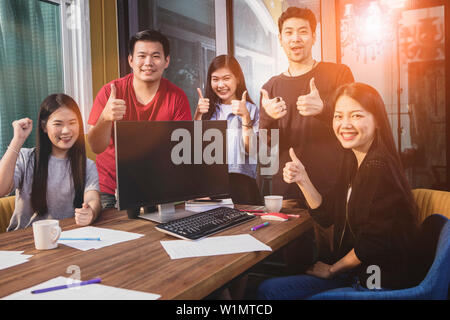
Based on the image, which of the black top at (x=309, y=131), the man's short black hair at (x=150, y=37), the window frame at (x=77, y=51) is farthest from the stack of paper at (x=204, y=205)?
the window frame at (x=77, y=51)

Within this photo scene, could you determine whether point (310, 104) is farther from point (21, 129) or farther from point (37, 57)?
point (37, 57)

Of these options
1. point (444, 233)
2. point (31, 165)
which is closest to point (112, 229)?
point (31, 165)

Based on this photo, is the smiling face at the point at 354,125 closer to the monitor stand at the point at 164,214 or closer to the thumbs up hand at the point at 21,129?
the monitor stand at the point at 164,214

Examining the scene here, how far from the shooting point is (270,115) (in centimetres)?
221

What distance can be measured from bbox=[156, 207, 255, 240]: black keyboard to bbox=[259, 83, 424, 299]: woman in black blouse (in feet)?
0.87

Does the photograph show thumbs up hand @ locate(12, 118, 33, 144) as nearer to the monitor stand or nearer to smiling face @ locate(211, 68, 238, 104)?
the monitor stand

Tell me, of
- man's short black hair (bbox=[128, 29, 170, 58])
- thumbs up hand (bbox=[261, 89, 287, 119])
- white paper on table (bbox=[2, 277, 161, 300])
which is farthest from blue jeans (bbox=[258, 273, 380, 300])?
man's short black hair (bbox=[128, 29, 170, 58])

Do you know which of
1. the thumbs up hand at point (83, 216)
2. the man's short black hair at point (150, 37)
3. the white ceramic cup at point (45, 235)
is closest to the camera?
the white ceramic cup at point (45, 235)

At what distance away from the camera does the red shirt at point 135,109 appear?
2480 millimetres

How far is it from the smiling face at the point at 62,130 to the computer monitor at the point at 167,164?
1.72 feet

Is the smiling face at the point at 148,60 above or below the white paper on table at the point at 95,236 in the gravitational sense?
above

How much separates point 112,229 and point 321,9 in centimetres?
226

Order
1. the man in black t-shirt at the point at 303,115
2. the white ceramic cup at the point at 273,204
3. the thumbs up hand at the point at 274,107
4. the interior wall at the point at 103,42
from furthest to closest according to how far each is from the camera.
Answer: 1. the interior wall at the point at 103,42
2. the man in black t-shirt at the point at 303,115
3. the thumbs up hand at the point at 274,107
4. the white ceramic cup at the point at 273,204

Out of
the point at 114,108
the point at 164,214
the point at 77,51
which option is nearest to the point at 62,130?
the point at 114,108
